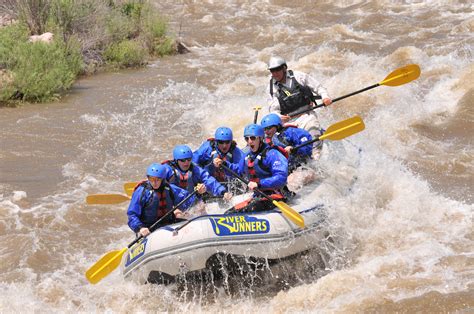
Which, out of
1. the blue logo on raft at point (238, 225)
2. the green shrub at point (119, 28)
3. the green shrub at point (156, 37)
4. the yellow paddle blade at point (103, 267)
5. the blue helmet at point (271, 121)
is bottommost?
the green shrub at point (156, 37)

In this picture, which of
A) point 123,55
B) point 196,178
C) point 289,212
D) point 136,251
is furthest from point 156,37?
point 289,212

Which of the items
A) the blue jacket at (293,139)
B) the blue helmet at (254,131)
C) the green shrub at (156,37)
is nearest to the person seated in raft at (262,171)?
the blue helmet at (254,131)

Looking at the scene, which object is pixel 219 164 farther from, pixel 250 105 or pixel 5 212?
pixel 250 105

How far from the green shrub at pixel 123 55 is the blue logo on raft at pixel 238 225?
30.6 ft

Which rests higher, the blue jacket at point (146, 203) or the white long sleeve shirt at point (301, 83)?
the white long sleeve shirt at point (301, 83)

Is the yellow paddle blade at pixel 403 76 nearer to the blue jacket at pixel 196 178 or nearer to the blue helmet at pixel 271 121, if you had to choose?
the blue helmet at pixel 271 121

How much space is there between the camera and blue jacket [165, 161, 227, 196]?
687cm

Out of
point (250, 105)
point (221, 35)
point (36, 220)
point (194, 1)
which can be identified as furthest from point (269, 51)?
point (36, 220)

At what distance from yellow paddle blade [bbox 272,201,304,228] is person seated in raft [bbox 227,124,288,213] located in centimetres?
25

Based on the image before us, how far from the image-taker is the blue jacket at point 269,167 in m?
6.62

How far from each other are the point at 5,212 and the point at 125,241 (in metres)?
1.56

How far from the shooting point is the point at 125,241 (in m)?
7.78

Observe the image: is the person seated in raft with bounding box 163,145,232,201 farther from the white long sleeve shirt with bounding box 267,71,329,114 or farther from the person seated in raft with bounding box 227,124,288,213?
the white long sleeve shirt with bounding box 267,71,329,114

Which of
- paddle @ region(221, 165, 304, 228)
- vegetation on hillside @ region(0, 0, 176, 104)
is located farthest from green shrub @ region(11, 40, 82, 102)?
paddle @ region(221, 165, 304, 228)
